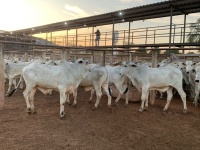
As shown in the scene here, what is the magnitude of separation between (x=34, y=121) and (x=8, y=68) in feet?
18.4

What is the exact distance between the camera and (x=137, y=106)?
882 cm

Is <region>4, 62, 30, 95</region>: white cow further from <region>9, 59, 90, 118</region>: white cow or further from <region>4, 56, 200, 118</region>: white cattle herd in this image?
<region>9, 59, 90, 118</region>: white cow

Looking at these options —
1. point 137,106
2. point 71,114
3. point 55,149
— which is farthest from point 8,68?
point 55,149

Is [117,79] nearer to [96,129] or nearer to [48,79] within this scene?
[48,79]

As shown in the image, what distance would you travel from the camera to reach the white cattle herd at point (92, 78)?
6.46m

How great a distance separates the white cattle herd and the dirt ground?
1.54 feet

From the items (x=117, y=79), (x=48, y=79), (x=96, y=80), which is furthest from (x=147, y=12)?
(x=48, y=79)

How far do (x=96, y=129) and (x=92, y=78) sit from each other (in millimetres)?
2615

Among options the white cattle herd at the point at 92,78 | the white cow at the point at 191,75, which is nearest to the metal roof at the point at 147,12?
the white cow at the point at 191,75

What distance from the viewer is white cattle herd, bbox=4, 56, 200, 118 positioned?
6.46m

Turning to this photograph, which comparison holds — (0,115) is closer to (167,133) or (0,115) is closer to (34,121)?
(34,121)

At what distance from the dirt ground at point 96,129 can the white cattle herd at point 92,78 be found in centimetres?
47

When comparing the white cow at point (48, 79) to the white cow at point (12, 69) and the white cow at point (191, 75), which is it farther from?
the white cow at point (191, 75)

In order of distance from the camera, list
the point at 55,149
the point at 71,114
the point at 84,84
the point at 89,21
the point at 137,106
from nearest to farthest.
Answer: the point at 55,149 < the point at 71,114 < the point at 84,84 < the point at 137,106 < the point at 89,21
